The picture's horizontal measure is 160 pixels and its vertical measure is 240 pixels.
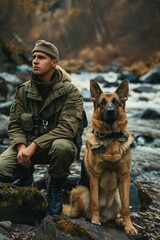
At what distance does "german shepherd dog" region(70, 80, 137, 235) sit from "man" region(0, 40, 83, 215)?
0.24 m

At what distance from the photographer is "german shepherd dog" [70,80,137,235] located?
4535 mm

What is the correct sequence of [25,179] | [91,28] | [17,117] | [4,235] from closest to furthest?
[4,235], [17,117], [25,179], [91,28]

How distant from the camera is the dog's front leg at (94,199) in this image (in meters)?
4.64

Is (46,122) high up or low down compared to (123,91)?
down

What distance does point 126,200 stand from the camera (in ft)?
15.3

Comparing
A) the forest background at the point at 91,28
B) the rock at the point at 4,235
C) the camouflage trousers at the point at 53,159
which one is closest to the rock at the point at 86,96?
the camouflage trousers at the point at 53,159

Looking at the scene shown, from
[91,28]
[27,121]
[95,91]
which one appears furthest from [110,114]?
[91,28]

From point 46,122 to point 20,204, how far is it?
41.6 inches

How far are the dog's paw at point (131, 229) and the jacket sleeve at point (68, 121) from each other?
127 centimetres

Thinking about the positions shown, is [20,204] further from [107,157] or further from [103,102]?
[103,102]

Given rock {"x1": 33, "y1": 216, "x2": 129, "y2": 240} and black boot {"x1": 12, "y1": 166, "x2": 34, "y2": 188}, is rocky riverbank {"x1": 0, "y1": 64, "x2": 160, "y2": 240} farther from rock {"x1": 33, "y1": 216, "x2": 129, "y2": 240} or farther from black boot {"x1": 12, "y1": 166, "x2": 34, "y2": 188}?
black boot {"x1": 12, "y1": 166, "x2": 34, "y2": 188}

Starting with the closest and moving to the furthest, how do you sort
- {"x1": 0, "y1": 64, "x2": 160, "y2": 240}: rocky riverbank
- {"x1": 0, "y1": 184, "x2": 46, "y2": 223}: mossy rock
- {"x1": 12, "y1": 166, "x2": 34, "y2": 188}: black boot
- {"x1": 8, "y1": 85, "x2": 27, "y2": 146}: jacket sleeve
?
1. {"x1": 0, "y1": 64, "x2": 160, "y2": 240}: rocky riverbank
2. {"x1": 0, "y1": 184, "x2": 46, "y2": 223}: mossy rock
3. {"x1": 8, "y1": 85, "x2": 27, "y2": 146}: jacket sleeve
4. {"x1": 12, "y1": 166, "x2": 34, "y2": 188}: black boot

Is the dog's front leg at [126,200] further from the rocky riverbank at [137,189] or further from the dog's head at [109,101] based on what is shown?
the dog's head at [109,101]

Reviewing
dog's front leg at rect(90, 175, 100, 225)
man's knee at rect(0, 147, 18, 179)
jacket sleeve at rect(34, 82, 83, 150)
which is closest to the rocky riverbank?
dog's front leg at rect(90, 175, 100, 225)
